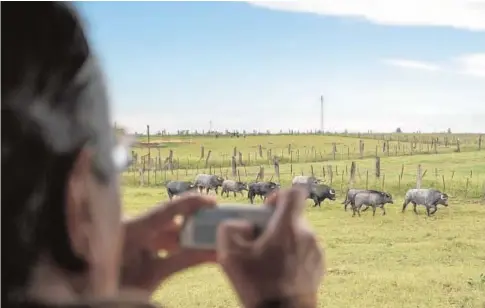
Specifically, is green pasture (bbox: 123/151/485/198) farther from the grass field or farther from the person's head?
the person's head

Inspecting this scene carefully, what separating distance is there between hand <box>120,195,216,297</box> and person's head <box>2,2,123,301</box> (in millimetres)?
82

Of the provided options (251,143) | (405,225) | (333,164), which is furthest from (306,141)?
(405,225)

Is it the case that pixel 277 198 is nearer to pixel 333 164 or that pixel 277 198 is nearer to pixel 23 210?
pixel 23 210

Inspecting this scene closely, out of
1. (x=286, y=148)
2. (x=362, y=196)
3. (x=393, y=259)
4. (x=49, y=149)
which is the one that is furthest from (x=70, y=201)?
(x=286, y=148)

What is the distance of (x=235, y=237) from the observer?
1.23 feet

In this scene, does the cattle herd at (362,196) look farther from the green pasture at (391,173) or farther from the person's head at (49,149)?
the person's head at (49,149)

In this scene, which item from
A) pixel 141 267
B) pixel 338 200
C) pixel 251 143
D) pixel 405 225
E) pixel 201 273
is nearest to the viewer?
pixel 141 267

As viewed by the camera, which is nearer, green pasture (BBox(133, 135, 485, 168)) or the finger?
the finger

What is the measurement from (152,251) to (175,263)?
1 cm

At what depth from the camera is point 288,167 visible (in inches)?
383

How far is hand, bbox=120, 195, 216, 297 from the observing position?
441mm

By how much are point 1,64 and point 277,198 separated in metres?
0.13

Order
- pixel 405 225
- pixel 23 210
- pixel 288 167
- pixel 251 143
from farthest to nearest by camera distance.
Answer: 1. pixel 251 143
2. pixel 288 167
3. pixel 405 225
4. pixel 23 210

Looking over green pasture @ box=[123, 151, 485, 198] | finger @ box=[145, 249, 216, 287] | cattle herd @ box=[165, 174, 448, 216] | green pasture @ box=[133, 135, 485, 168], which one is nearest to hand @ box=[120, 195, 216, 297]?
finger @ box=[145, 249, 216, 287]
